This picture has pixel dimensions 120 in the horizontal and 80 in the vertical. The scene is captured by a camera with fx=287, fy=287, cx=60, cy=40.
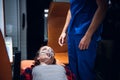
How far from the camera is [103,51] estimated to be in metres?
2.99

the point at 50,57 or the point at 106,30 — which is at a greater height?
the point at 106,30

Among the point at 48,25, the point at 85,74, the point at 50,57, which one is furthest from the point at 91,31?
the point at 48,25

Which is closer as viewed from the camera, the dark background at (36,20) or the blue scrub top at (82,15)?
the blue scrub top at (82,15)

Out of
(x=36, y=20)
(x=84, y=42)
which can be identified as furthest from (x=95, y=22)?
(x=36, y=20)

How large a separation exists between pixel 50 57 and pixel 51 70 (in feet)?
0.53

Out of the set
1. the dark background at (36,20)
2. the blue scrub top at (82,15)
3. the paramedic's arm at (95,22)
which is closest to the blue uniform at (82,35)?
the blue scrub top at (82,15)

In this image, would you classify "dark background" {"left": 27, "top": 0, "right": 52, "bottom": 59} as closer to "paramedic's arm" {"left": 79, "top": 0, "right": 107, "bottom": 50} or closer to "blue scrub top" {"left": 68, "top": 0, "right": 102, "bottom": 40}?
"blue scrub top" {"left": 68, "top": 0, "right": 102, "bottom": 40}

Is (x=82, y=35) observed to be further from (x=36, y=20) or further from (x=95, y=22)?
(x=36, y=20)

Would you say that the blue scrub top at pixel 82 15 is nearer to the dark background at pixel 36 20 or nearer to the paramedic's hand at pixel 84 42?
the paramedic's hand at pixel 84 42

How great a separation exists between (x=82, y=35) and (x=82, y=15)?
15 centimetres

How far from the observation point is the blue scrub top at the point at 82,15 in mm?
2057

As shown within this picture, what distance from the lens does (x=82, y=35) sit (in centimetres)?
207

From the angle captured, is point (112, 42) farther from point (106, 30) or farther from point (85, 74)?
point (85, 74)

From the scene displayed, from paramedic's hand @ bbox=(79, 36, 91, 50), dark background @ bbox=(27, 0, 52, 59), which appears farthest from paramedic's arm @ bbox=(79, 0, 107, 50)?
dark background @ bbox=(27, 0, 52, 59)
